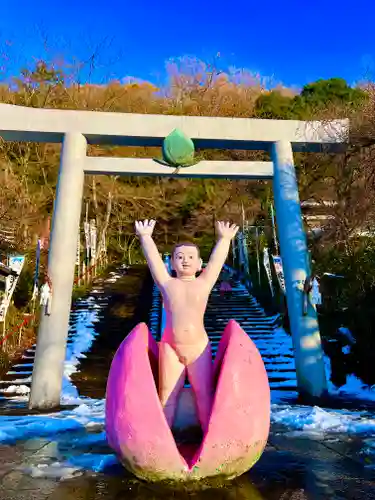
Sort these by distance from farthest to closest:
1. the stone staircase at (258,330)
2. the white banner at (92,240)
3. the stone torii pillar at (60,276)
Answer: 1. the white banner at (92,240)
2. the stone staircase at (258,330)
3. the stone torii pillar at (60,276)

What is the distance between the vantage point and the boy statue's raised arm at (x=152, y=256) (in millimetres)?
3449

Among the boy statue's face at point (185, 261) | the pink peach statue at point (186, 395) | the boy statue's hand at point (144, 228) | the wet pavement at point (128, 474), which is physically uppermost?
the boy statue's hand at point (144, 228)

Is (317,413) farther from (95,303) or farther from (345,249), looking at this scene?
(95,303)

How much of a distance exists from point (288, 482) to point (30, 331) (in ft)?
27.9

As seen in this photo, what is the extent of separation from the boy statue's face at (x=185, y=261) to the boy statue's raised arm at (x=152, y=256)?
3.8 inches

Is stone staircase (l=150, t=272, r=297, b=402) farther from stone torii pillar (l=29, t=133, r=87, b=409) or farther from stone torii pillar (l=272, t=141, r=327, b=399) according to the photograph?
stone torii pillar (l=29, t=133, r=87, b=409)

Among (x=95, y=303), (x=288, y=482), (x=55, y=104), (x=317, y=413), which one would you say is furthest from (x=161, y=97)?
(x=288, y=482)

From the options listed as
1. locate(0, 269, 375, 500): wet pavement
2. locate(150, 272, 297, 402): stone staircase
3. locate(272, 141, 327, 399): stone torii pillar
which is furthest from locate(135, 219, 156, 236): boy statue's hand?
locate(150, 272, 297, 402): stone staircase

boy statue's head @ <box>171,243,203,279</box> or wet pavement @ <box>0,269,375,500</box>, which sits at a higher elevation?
boy statue's head @ <box>171,243,203,279</box>

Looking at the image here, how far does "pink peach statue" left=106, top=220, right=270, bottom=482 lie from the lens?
270cm

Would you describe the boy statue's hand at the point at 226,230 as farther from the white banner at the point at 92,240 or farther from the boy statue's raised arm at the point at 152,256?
the white banner at the point at 92,240

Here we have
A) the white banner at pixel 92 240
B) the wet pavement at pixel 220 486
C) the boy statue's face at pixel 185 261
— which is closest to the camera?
the wet pavement at pixel 220 486

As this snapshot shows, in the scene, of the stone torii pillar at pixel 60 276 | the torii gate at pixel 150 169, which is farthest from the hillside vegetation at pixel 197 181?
the stone torii pillar at pixel 60 276

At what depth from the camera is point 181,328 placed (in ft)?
10.7
